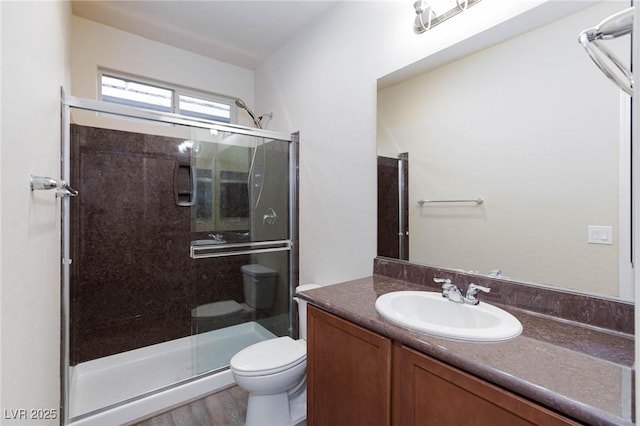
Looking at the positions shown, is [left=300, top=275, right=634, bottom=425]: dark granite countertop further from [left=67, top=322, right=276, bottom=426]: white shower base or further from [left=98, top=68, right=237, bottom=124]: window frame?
[left=98, top=68, right=237, bottom=124]: window frame

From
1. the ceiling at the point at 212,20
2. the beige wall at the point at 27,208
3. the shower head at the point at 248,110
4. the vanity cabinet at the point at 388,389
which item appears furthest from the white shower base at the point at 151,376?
the ceiling at the point at 212,20

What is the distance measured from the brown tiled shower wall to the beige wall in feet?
3.62

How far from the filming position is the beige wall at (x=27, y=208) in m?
0.67

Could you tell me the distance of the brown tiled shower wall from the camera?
90.1 inches

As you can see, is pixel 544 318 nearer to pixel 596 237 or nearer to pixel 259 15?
pixel 596 237

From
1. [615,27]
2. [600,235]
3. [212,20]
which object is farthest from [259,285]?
[615,27]

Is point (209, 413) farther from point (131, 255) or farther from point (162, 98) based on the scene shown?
point (162, 98)

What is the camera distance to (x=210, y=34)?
2.42 m

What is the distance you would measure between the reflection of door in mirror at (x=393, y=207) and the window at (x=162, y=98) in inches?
79.6

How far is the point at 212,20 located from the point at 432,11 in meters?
1.64

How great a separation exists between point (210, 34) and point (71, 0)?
89cm

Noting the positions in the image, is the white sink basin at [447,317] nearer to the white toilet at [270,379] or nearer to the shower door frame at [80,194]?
the white toilet at [270,379]

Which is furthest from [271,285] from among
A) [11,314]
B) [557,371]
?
[557,371]

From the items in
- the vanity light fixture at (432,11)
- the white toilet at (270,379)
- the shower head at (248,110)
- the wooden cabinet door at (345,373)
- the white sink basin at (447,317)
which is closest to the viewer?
the white sink basin at (447,317)
